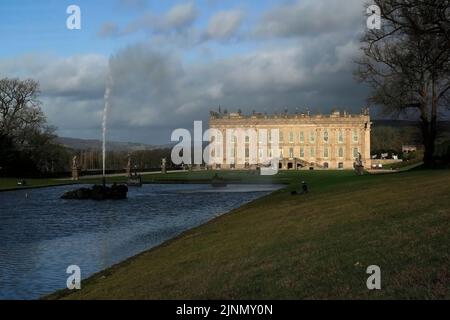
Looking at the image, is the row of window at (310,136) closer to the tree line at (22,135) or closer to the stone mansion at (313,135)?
the stone mansion at (313,135)

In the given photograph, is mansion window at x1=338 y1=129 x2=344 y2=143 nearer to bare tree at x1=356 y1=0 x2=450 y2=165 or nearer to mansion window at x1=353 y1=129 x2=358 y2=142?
mansion window at x1=353 y1=129 x2=358 y2=142

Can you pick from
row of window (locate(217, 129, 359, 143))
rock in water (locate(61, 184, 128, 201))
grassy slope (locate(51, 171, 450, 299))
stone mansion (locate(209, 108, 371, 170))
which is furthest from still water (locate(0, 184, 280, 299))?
row of window (locate(217, 129, 359, 143))

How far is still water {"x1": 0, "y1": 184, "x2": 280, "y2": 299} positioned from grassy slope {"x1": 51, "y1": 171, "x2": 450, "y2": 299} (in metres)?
1.24

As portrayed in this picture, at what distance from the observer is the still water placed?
1252 centimetres

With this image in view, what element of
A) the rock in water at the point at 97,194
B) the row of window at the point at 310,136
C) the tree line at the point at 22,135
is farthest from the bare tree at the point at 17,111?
the row of window at the point at 310,136

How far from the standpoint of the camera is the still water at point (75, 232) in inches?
493

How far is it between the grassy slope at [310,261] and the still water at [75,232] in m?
1.24

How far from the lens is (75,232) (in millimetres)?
20047

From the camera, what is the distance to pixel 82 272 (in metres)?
12.8

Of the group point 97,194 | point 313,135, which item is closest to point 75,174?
point 97,194

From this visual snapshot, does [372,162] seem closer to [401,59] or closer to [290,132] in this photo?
[290,132]
